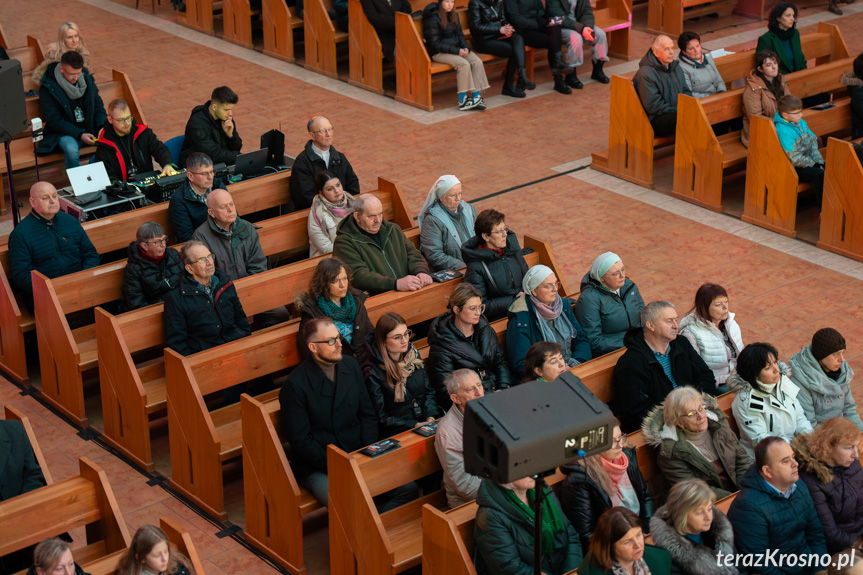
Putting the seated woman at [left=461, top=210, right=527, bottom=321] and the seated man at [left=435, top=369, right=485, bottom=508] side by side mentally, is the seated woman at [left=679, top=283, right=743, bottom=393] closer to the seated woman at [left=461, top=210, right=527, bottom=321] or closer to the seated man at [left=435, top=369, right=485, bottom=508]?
the seated woman at [left=461, top=210, right=527, bottom=321]

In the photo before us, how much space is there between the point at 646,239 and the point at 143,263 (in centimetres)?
358

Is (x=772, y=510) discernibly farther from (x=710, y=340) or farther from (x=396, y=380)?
(x=396, y=380)

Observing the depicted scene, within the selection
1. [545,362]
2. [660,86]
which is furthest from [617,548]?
[660,86]

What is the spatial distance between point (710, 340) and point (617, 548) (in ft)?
6.19

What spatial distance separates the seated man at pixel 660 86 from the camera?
879cm

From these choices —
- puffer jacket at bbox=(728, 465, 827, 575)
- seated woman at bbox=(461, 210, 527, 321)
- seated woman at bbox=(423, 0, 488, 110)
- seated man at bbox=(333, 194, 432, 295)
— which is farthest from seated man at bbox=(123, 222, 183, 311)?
seated woman at bbox=(423, 0, 488, 110)

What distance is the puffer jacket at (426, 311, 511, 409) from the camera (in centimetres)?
553

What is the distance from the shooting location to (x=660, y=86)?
28.9 feet

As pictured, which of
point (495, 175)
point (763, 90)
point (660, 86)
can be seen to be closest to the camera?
point (763, 90)

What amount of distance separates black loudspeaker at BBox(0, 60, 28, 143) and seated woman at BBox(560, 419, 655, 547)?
11.7ft

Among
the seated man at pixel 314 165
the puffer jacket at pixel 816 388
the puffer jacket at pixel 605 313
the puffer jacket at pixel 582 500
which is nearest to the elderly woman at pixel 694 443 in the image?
the puffer jacket at pixel 582 500

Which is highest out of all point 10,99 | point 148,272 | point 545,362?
point 10,99

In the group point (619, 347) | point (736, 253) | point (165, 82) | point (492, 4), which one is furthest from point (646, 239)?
point (165, 82)

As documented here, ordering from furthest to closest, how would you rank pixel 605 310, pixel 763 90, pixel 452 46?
pixel 452 46 → pixel 763 90 → pixel 605 310
